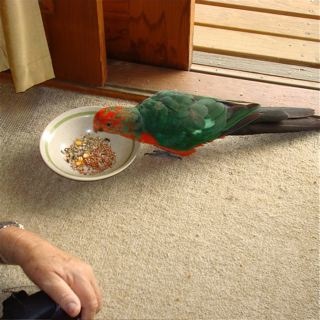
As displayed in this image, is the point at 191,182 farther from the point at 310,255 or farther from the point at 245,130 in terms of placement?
the point at 310,255

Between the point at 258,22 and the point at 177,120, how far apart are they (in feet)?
2.68

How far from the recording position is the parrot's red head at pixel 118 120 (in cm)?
131

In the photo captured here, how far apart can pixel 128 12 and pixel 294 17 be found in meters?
0.72

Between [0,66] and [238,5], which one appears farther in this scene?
[238,5]

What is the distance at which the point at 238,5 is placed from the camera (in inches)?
76.4

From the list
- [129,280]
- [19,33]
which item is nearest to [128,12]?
[19,33]

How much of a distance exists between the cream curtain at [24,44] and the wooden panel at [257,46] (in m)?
0.60

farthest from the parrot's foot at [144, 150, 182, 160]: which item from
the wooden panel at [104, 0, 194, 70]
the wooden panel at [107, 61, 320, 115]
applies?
the wooden panel at [104, 0, 194, 70]

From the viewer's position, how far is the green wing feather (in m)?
1.28

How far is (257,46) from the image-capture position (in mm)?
1795

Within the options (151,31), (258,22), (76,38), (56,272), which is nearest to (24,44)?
(76,38)

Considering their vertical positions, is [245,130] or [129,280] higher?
[245,130]

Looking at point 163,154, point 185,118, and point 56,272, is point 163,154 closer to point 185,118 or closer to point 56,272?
point 185,118

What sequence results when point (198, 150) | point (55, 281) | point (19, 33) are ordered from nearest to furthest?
point (55, 281), point (19, 33), point (198, 150)
